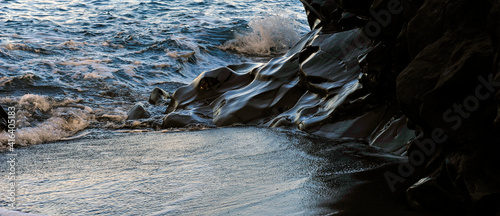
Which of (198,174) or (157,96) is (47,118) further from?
(198,174)

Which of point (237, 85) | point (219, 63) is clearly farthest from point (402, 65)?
point (219, 63)

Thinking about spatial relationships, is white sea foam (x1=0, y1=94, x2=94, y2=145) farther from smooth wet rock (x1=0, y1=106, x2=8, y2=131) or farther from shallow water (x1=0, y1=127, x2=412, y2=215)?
shallow water (x1=0, y1=127, x2=412, y2=215)

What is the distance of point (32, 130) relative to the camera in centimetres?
645

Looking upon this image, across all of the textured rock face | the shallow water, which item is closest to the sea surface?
the shallow water

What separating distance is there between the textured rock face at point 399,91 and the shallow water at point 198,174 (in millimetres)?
349

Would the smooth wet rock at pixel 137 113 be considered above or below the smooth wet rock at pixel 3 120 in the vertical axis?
below

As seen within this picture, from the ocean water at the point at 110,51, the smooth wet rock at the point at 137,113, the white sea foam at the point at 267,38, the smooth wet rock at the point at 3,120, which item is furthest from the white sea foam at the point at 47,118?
the white sea foam at the point at 267,38

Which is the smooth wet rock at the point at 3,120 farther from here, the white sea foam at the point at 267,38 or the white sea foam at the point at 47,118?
the white sea foam at the point at 267,38

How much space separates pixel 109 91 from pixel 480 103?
744 centimetres

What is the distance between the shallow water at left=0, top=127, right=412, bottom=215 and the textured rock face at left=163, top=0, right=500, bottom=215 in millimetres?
349

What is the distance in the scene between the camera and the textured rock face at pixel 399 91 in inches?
94.4

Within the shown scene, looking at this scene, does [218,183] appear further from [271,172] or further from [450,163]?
[450,163]

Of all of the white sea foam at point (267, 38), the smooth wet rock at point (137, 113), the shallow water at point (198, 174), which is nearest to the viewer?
the shallow water at point (198, 174)

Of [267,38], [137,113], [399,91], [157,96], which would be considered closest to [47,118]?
[137,113]
